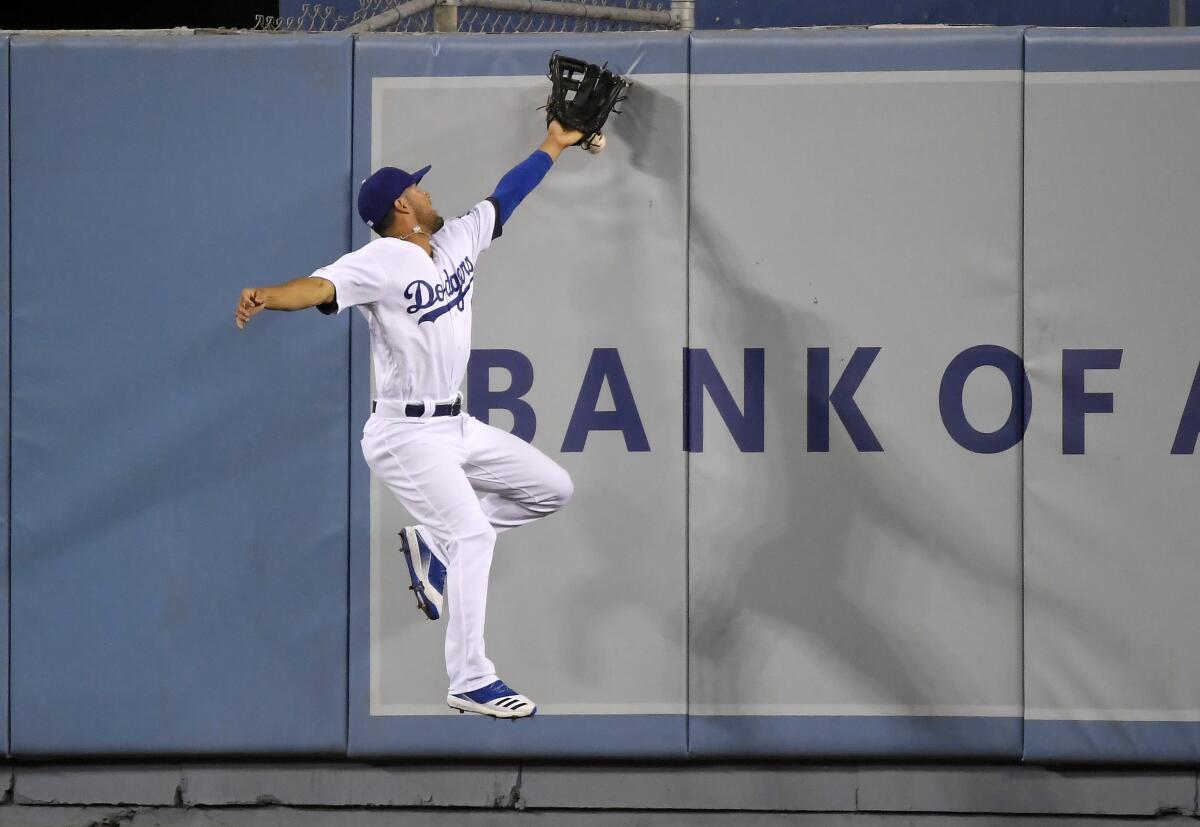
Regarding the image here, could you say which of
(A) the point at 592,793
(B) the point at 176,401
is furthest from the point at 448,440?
(A) the point at 592,793

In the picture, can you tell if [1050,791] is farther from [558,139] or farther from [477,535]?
[558,139]

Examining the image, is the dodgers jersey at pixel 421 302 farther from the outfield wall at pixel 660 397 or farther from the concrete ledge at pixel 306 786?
the concrete ledge at pixel 306 786

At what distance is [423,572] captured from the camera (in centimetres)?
441

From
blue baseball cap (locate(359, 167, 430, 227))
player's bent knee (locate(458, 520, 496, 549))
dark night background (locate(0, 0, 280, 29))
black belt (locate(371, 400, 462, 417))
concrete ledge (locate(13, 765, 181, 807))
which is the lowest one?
concrete ledge (locate(13, 765, 181, 807))

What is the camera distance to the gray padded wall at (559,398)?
14.4ft

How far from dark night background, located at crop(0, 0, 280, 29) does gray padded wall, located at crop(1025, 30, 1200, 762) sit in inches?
168

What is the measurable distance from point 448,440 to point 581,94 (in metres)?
1.23

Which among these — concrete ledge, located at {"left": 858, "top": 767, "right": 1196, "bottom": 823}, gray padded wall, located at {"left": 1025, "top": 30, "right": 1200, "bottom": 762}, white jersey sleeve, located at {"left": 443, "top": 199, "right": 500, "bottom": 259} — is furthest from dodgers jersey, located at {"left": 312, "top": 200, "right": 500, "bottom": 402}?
concrete ledge, located at {"left": 858, "top": 767, "right": 1196, "bottom": 823}

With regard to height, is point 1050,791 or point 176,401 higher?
Result: point 176,401

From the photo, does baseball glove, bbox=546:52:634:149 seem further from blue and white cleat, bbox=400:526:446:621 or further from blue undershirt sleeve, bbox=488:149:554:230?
blue and white cleat, bbox=400:526:446:621

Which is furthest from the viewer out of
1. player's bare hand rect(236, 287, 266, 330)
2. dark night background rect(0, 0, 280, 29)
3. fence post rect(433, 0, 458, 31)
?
dark night background rect(0, 0, 280, 29)

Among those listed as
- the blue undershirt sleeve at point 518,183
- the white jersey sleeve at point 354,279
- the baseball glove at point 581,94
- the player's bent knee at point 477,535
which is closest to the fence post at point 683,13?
the baseball glove at point 581,94

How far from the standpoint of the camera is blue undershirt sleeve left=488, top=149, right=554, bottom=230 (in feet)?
14.1

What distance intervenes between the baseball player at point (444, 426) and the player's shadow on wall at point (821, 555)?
0.65 metres
